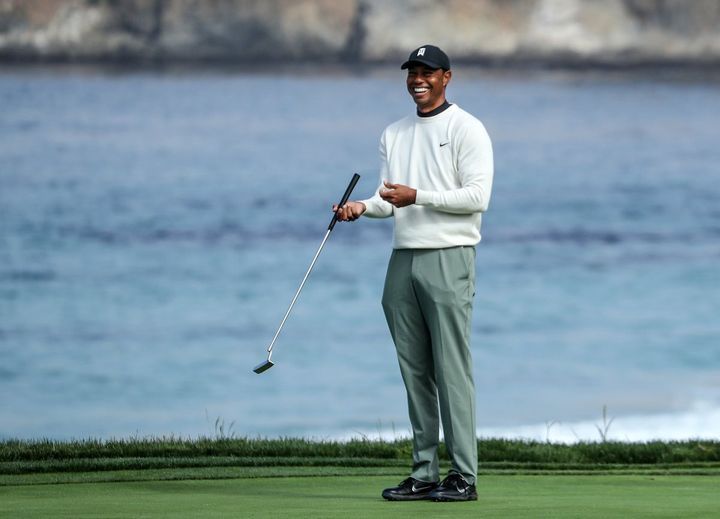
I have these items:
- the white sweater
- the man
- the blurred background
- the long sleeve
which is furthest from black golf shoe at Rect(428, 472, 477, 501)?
the blurred background

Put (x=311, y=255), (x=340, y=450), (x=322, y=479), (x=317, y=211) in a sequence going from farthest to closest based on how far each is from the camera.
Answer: (x=317, y=211) < (x=311, y=255) < (x=340, y=450) < (x=322, y=479)

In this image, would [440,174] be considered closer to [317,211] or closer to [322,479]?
[322,479]

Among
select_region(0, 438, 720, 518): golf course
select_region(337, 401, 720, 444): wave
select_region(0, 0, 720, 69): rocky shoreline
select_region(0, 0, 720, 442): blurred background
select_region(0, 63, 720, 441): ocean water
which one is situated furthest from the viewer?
select_region(0, 0, 720, 69): rocky shoreline

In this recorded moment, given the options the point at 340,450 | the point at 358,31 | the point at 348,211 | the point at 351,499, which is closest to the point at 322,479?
the point at 351,499

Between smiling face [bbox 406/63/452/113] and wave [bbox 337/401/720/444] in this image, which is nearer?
smiling face [bbox 406/63/452/113]

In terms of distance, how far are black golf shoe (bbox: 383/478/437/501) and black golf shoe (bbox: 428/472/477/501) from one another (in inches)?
2.2

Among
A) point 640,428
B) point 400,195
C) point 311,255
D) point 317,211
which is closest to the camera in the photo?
point 400,195

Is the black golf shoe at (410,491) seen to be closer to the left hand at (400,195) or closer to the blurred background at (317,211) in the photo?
the left hand at (400,195)

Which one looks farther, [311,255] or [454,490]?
[311,255]

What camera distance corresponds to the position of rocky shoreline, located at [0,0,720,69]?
4131cm

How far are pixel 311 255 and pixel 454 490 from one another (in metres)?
30.3

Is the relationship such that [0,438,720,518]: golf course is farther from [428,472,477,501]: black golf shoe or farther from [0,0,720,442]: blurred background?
[0,0,720,442]: blurred background

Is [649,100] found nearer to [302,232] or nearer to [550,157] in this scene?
[550,157]

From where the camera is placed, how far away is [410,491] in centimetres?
557
